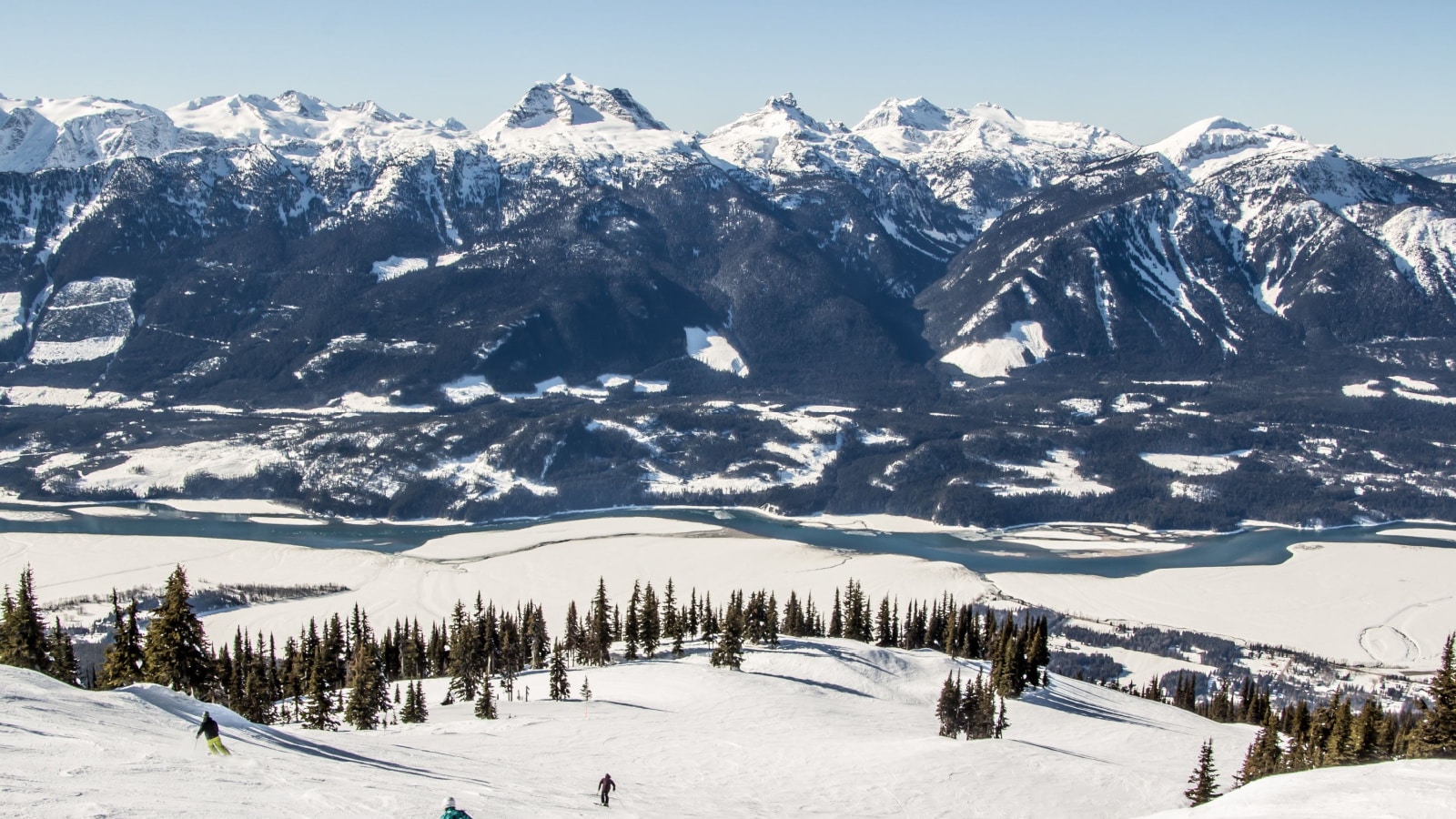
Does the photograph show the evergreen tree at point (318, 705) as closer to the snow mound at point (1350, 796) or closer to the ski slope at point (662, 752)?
the ski slope at point (662, 752)

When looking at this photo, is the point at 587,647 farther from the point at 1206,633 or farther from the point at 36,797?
the point at 1206,633

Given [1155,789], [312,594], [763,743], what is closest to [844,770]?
[763,743]

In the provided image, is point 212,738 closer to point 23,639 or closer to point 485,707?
point 485,707

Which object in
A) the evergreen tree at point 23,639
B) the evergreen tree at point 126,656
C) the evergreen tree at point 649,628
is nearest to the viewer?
the evergreen tree at point 126,656

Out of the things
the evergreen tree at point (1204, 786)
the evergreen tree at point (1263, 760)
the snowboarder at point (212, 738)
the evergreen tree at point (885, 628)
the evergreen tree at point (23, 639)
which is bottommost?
the evergreen tree at point (885, 628)

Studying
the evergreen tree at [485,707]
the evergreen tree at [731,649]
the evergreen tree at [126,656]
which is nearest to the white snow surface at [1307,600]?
the evergreen tree at [731,649]

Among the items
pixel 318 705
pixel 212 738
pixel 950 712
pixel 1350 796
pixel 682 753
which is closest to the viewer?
pixel 212 738

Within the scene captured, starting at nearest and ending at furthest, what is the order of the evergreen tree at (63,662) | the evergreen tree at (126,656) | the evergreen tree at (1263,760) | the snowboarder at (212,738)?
the snowboarder at (212,738)
the evergreen tree at (1263,760)
the evergreen tree at (126,656)
the evergreen tree at (63,662)

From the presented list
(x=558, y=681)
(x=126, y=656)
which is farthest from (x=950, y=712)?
(x=126, y=656)
